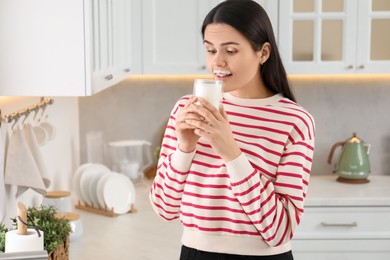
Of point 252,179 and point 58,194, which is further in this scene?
point 58,194

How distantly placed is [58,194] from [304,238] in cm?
118

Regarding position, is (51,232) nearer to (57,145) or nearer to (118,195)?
(118,195)

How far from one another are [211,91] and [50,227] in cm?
62

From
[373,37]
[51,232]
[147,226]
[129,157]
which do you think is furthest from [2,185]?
[373,37]

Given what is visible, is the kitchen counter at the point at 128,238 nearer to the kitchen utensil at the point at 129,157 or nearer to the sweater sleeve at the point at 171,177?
the kitchen utensil at the point at 129,157

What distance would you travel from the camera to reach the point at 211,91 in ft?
5.77

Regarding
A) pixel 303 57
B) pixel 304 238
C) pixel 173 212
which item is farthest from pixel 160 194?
pixel 303 57

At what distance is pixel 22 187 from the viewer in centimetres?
254

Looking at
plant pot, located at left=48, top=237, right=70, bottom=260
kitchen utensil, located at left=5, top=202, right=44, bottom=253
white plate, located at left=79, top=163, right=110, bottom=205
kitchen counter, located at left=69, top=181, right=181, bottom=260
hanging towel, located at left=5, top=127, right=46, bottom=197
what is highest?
hanging towel, located at left=5, top=127, right=46, bottom=197

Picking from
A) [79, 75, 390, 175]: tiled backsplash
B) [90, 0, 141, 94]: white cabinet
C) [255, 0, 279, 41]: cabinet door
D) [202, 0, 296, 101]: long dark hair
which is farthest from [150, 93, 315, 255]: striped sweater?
[79, 75, 390, 175]: tiled backsplash

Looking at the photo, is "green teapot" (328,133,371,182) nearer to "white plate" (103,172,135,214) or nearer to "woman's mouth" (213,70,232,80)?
"white plate" (103,172,135,214)

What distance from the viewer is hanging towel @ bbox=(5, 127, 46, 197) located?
245cm

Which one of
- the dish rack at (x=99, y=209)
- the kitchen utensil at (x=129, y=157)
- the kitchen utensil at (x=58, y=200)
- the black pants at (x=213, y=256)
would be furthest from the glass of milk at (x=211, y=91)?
the kitchen utensil at (x=129, y=157)

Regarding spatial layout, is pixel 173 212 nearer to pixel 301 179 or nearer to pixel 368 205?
pixel 301 179
